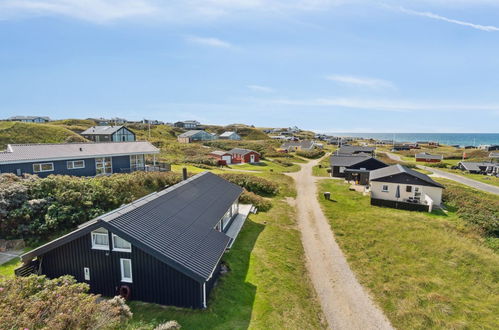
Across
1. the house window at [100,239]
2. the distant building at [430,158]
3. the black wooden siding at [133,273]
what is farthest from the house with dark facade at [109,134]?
the distant building at [430,158]

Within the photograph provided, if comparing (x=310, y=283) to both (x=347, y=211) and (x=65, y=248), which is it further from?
(x=347, y=211)

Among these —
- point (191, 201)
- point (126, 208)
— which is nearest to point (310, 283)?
point (191, 201)

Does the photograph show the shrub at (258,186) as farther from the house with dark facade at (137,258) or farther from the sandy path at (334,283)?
the house with dark facade at (137,258)

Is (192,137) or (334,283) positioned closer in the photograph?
(334,283)

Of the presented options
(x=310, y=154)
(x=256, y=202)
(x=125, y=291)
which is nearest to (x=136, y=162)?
(x=256, y=202)

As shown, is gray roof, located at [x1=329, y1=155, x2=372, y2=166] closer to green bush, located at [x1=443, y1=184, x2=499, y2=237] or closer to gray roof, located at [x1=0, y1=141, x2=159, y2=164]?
green bush, located at [x1=443, y1=184, x2=499, y2=237]

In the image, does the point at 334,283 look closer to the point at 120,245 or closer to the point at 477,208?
the point at 120,245

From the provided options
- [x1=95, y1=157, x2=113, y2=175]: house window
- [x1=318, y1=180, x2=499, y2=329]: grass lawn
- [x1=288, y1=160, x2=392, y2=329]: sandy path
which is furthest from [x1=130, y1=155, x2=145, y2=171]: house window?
[x1=318, y1=180, x2=499, y2=329]: grass lawn

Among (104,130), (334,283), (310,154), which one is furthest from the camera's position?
(310,154)
